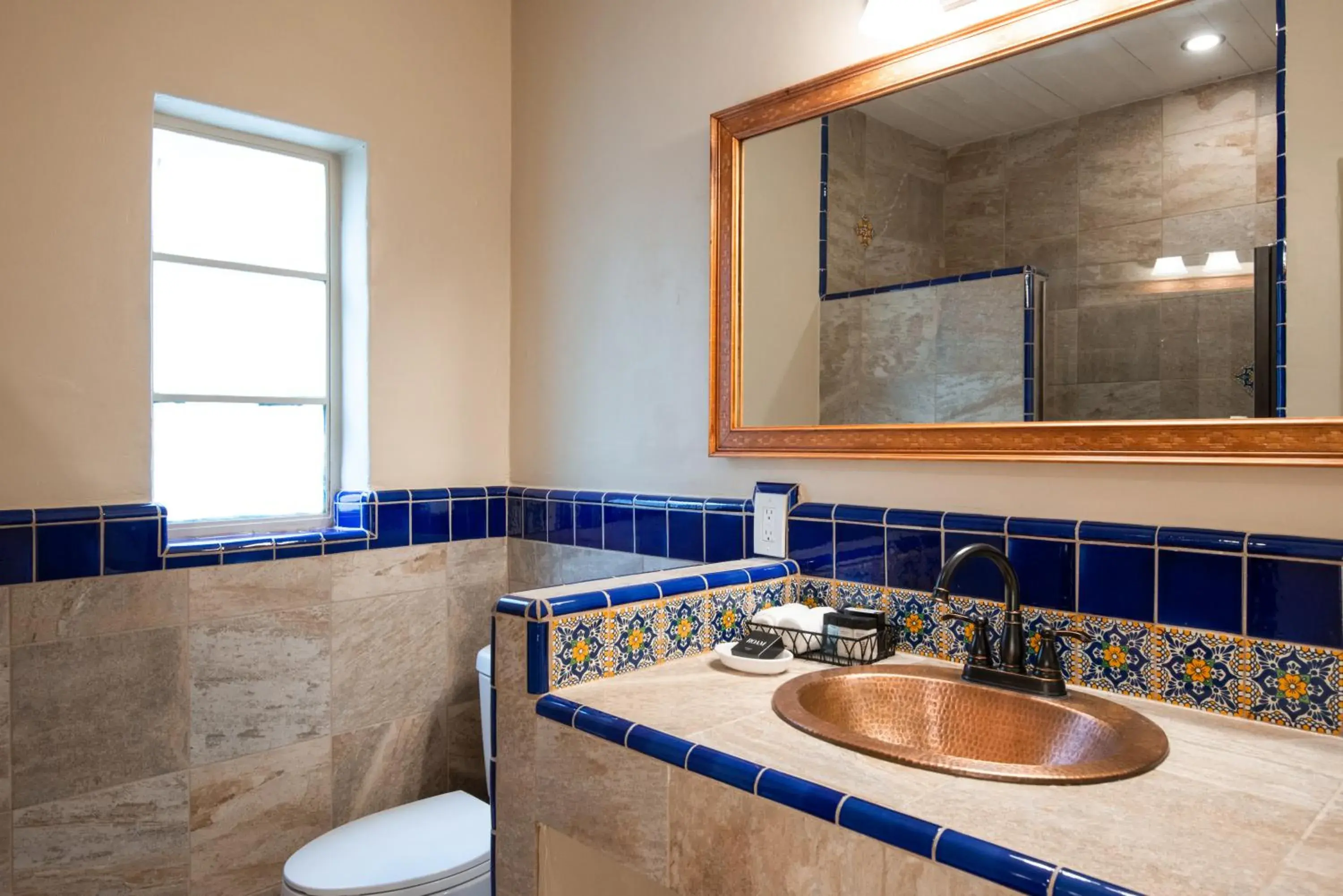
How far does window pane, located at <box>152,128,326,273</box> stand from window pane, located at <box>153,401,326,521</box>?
36 centimetres

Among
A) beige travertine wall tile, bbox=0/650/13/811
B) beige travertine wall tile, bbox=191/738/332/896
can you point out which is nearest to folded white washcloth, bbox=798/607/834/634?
beige travertine wall tile, bbox=191/738/332/896

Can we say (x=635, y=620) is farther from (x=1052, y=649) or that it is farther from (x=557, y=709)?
(x=1052, y=649)

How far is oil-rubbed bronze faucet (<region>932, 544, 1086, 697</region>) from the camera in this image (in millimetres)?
1226

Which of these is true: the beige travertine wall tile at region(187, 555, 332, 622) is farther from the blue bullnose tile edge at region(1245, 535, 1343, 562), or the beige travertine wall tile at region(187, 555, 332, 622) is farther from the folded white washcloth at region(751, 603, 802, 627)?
the blue bullnose tile edge at region(1245, 535, 1343, 562)

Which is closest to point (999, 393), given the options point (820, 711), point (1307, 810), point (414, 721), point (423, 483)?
point (820, 711)

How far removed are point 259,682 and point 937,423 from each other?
61.2 inches

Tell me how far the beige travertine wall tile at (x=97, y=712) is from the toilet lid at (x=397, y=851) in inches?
15.4

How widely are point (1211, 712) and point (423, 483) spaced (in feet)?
5.79

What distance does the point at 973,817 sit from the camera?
847 millimetres

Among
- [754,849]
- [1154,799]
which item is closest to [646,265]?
[754,849]

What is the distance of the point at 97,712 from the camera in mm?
1725

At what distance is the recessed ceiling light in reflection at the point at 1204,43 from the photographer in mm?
1187

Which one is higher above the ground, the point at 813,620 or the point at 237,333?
the point at 237,333

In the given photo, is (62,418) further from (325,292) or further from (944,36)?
(944,36)
